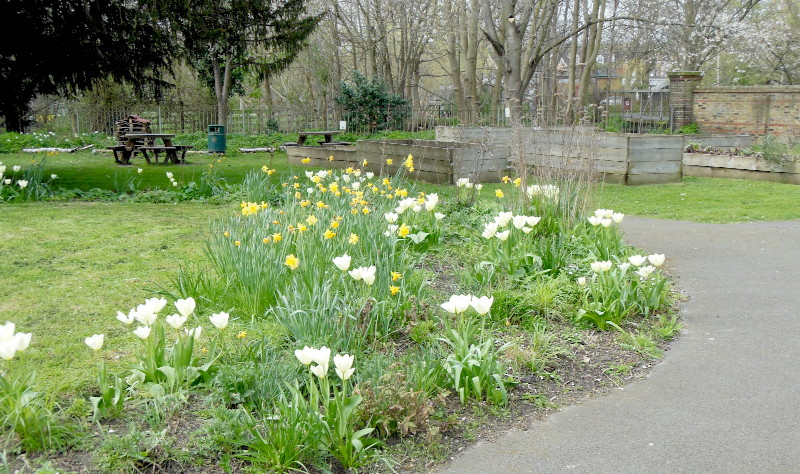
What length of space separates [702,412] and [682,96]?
20.1 metres

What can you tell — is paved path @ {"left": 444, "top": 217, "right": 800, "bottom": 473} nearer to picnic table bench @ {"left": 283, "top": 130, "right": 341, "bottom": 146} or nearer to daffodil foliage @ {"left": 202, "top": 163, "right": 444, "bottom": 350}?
daffodil foliage @ {"left": 202, "top": 163, "right": 444, "bottom": 350}

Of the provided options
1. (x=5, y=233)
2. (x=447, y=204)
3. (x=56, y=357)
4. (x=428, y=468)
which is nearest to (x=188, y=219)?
(x=5, y=233)

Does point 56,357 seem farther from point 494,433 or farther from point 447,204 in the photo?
point 447,204

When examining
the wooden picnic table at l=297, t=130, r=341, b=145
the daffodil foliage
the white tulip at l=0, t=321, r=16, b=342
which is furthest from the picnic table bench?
the white tulip at l=0, t=321, r=16, b=342

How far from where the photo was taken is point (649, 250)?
737 cm

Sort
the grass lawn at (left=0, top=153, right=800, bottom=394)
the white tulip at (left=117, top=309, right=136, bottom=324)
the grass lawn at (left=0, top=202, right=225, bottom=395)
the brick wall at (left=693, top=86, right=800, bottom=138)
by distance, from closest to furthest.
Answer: the white tulip at (left=117, top=309, right=136, bottom=324), the grass lawn at (left=0, top=202, right=225, bottom=395), the grass lawn at (left=0, top=153, right=800, bottom=394), the brick wall at (left=693, top=86, right=800, bottom=138)

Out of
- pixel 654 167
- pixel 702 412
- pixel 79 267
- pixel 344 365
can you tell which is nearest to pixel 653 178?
pixel 654 167

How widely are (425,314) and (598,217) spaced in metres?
1.98

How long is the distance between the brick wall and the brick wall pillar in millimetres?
187

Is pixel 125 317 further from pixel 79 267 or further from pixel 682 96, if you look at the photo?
pixel 682 96

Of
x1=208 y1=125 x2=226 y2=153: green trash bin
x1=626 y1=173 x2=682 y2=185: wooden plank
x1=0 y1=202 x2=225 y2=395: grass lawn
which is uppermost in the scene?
x1=208 y1=125 x2=226 y2=153: green trash bin

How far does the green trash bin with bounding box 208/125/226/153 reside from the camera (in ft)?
68.2

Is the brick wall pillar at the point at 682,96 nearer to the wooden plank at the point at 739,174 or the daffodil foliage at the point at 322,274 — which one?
the wooden plank at the point at 739,174

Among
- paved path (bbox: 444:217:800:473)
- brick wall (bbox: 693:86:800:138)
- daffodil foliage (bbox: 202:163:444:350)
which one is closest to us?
paved path (bbox: 444:217:800:473)
